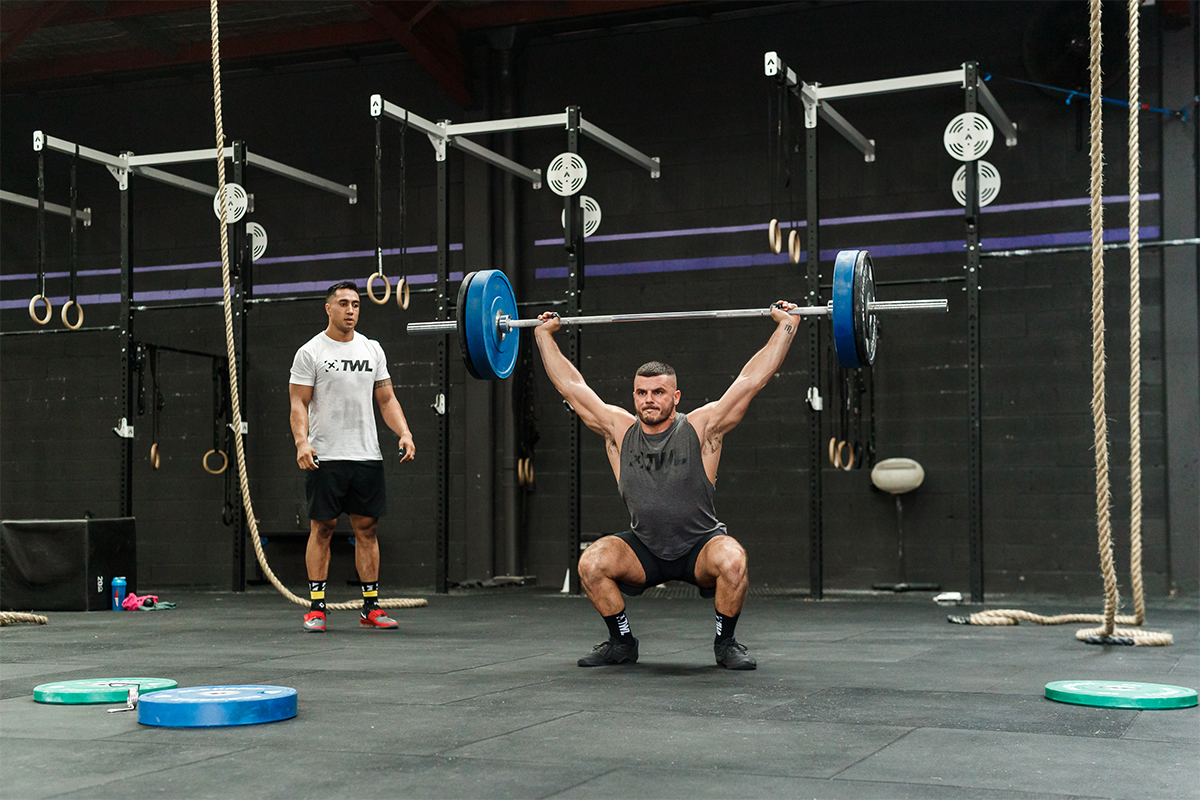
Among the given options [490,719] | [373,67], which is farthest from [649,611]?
[373,67]

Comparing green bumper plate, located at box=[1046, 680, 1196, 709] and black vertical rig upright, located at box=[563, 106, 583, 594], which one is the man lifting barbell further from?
black vertical rig upright, located at box=[563, 106, 583, 594]

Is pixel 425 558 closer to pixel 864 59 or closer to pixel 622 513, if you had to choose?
pixel 622 513

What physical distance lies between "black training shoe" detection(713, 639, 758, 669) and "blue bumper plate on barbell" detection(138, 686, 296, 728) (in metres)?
1.33

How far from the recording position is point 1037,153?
659 centimetres

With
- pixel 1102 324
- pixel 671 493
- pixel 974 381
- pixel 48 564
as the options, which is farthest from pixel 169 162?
pixel 1102 324

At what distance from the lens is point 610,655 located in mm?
3447

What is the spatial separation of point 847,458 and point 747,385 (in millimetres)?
3416

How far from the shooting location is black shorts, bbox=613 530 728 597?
3426 mm

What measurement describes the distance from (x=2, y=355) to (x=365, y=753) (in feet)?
24.1

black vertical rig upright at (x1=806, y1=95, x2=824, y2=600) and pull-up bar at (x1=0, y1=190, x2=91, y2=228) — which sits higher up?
pull-up bar at (x1=0, y1=190, x2=91, y2=228)

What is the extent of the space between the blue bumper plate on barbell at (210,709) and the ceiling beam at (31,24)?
19.3ft

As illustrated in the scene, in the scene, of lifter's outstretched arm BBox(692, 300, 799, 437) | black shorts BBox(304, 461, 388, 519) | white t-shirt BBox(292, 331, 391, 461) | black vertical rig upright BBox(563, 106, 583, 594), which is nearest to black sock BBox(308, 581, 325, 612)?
black shorts BBox(304, 461, 388, 519)

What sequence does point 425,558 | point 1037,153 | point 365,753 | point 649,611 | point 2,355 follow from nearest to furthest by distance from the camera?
point 365,753
point 649,611
point 1037,153
point 425,558
point 2,355

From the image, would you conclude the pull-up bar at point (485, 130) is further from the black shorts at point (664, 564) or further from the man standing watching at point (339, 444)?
the black shorts at point (664, 564)
